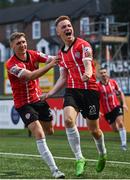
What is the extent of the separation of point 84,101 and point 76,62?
66cm

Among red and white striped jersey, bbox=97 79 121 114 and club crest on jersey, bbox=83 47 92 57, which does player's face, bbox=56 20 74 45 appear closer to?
club crest on jersey, bbox=83 47 92 57

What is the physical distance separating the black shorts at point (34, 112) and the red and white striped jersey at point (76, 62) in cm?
59

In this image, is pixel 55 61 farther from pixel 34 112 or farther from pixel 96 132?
pixel 96 132

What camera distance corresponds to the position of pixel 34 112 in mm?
9773

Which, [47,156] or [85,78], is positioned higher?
[85,78]

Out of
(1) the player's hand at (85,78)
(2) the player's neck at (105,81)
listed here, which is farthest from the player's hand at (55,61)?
(2) the player's neck at (105,81)

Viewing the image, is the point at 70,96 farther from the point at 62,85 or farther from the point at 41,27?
the point at 41,27

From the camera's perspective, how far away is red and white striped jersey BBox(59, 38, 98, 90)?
9.80 metres

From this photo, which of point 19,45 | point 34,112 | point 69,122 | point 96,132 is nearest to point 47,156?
point 69,122

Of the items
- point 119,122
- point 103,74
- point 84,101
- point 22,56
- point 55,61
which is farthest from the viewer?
point 119,122

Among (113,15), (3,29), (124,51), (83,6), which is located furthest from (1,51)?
(124,51)

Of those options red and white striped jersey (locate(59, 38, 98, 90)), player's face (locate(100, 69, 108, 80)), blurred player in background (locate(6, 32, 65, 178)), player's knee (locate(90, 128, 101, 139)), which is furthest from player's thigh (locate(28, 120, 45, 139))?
player's face (locate(100, 69, 108, 80))

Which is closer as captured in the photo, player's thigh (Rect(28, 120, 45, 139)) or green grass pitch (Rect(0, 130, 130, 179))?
player's thigh (Rect(28, 120, 45, 139))

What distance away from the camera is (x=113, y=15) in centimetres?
7912
